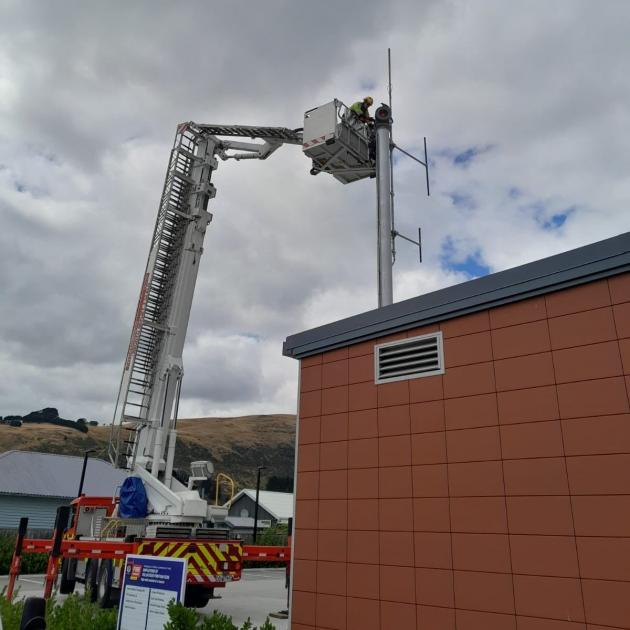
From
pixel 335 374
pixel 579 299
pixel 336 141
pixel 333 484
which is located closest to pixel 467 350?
pixel 579 299

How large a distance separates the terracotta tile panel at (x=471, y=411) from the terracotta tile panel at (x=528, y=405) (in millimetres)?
110

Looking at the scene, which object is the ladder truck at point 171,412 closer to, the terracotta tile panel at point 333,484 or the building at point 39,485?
the terracotta tile panel at point 333,484

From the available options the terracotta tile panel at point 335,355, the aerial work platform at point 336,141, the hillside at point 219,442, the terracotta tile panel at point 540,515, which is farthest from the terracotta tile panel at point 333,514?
the hillside at point 219,442

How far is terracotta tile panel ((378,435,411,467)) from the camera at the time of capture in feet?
26.3

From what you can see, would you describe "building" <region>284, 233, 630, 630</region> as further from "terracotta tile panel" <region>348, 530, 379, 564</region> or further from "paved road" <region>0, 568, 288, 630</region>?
A: "paved road" <region>0, 568, 288, 630</region>

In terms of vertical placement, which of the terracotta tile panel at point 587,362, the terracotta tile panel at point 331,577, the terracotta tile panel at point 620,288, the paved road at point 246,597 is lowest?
the paved road at point 246,597

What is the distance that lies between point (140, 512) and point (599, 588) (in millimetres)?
10137

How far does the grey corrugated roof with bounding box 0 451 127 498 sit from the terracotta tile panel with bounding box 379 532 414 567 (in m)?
26.7

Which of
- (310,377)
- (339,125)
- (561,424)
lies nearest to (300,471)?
(310,377)

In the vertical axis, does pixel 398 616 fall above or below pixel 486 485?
below

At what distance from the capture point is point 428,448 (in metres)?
7.78

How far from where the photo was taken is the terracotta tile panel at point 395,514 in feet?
25.3

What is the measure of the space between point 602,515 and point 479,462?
154cm

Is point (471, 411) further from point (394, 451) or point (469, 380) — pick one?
point (394, 451)
